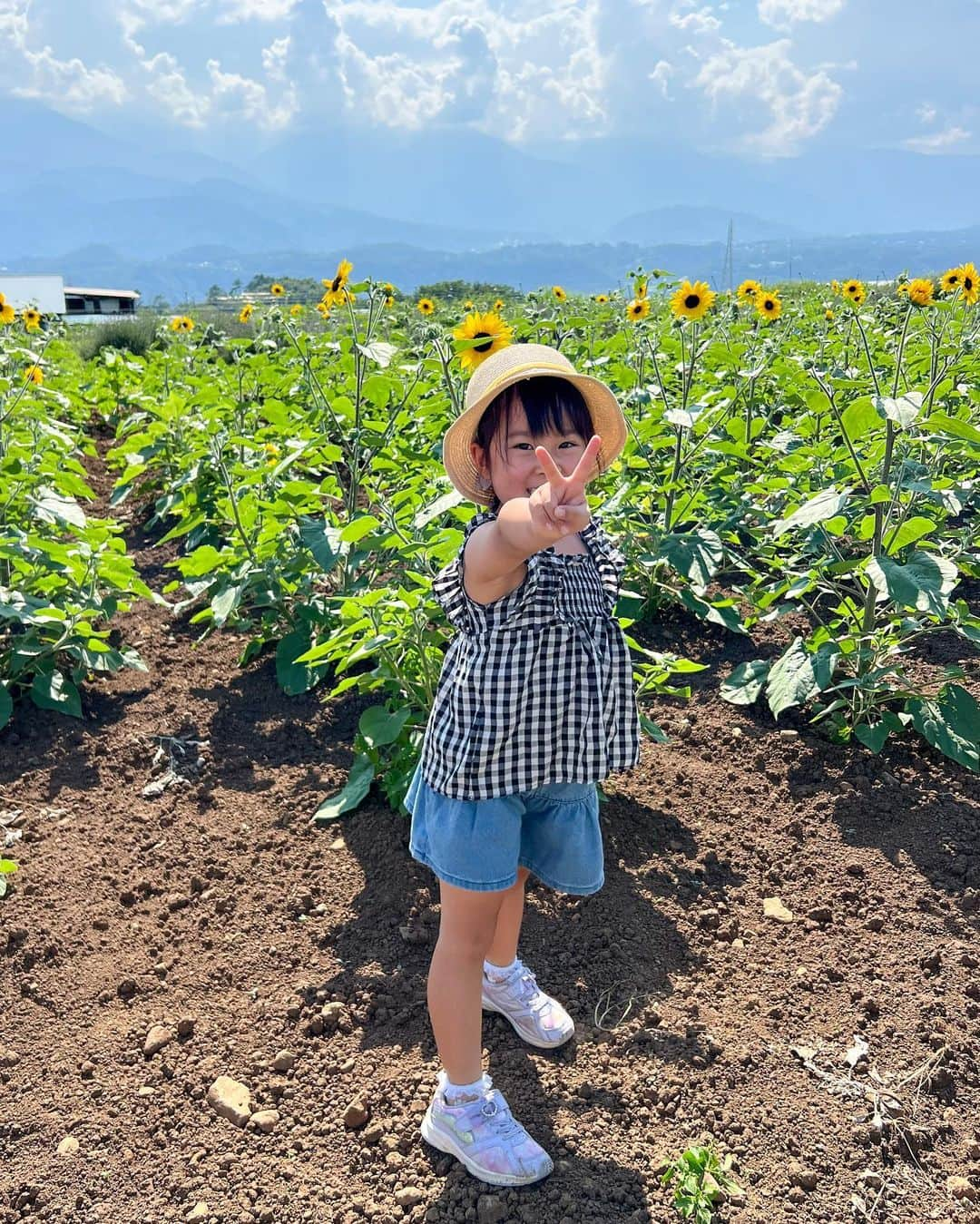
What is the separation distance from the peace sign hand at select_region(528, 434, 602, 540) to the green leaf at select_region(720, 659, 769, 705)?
2.19m

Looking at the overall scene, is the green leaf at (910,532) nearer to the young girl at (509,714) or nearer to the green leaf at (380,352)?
the young girl at (509,714)

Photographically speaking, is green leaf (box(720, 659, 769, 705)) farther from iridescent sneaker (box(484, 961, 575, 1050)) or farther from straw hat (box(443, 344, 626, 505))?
straw hat (box(443, 344, 626, 505))

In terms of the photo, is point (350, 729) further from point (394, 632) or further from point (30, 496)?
point (30, 496)

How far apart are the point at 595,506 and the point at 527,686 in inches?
70.5

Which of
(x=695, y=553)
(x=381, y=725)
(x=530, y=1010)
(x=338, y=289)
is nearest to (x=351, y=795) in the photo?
(x=381, y=725)

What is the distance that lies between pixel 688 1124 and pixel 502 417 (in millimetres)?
1409

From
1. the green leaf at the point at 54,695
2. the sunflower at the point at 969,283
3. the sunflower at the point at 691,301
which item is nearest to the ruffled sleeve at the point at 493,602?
the green leaf at the point at 54,695

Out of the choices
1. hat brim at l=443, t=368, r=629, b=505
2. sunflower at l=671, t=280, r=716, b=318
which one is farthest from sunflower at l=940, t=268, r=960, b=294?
hat brim at l=443, t=368, r=629, b=505

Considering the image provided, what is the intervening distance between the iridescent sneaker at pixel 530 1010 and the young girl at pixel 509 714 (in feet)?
0.84

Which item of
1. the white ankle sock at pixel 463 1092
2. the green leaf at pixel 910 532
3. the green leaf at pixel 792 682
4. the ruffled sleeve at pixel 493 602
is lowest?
the white ankle sock at pixel 463 1092

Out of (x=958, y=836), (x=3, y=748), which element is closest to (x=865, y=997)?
(x=958, y=836)

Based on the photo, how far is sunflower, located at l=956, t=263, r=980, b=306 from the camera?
14.7 feet

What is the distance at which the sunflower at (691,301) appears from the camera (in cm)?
422

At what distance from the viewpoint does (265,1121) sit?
191 cm
